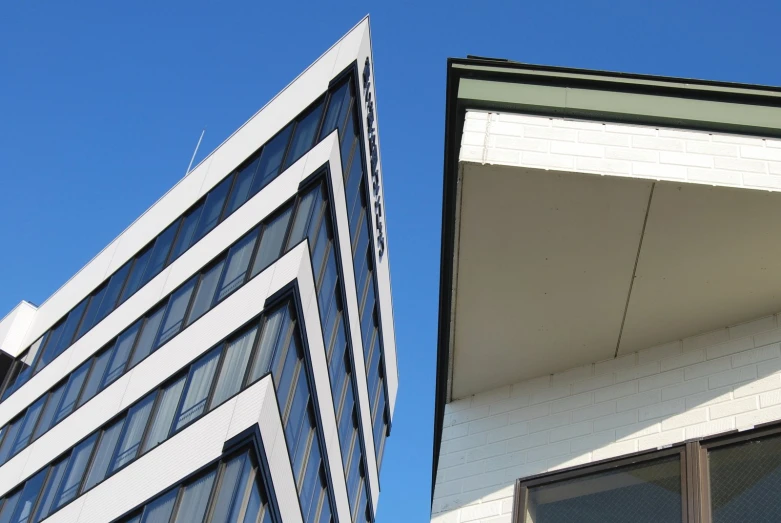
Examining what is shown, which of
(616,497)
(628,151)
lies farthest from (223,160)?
(616,497)

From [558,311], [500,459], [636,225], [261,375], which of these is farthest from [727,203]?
[261,375]

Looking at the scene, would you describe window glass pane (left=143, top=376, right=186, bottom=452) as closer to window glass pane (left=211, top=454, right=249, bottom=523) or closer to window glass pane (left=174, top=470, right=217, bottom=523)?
window glass pane (left=174, top=470, right=217, bottom=523)

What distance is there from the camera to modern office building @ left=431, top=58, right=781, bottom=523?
5.69 m

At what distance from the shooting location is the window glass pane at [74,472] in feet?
63.4

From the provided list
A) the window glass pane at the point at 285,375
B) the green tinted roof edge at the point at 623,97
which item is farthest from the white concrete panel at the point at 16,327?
the green tinted roof edge at the point at 623,97

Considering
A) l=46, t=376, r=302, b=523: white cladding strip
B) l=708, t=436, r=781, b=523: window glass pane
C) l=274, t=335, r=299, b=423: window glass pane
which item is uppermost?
l=274, t=335, r=299, b=423: window glass pane

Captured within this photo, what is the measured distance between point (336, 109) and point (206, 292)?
16.1 ft

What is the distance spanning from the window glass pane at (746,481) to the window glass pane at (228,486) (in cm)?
1068

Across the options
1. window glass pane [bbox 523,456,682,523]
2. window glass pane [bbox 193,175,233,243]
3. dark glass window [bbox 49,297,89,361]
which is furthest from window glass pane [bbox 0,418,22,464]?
window glass pane [bbox 523,456,682,523]

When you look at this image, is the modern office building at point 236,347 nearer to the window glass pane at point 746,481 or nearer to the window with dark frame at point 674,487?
the window with dark frame at point 674,487

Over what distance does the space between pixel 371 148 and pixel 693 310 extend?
18165 mm

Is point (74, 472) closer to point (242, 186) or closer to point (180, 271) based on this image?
point (180, 271)

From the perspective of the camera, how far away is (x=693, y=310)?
20.6 ft

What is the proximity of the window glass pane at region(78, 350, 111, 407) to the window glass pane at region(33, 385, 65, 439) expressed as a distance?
4.72 ft
